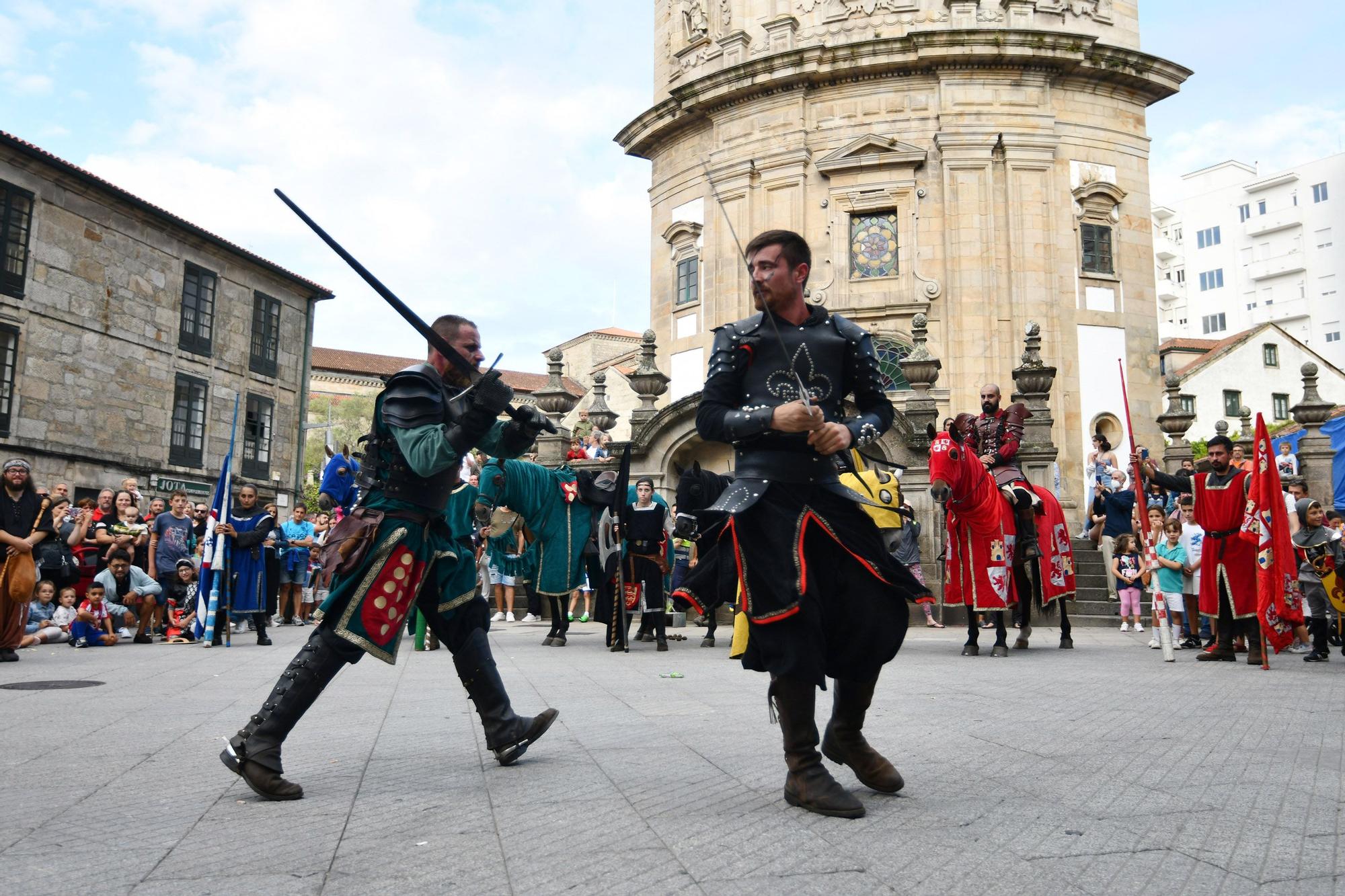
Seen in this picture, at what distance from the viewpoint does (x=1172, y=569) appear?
12.8m

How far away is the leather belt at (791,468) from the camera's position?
420 cm

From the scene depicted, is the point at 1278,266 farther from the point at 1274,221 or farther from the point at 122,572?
the point at 122,572

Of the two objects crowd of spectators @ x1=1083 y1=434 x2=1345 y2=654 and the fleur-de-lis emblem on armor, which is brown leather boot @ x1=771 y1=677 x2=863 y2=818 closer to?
the fleur-de-lis emblem on armor

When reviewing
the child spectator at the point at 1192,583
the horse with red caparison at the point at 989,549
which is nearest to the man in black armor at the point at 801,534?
the horse with red caparison at the point at 989,549

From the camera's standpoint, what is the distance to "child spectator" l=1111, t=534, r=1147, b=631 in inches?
602

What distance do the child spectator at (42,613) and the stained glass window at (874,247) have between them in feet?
73.4

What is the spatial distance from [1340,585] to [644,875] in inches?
391

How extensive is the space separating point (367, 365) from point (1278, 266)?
236 ft

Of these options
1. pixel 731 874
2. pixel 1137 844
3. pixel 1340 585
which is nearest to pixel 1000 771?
pixel 1137 844

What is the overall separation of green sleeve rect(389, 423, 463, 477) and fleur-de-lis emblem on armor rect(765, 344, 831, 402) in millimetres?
1341

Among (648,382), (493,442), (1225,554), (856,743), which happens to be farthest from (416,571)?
(648,382)

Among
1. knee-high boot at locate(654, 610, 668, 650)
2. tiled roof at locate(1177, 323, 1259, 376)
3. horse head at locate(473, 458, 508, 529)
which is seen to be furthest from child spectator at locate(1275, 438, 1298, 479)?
tiled roof at locate(1177, 323, 1259, 376)

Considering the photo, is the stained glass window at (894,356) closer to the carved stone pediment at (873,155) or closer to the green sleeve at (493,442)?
the carved stone pediment at (873,155)

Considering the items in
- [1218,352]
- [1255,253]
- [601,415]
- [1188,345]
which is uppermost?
[1255,253]
